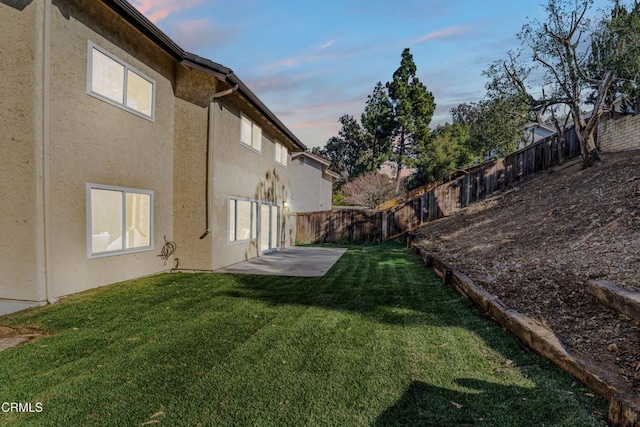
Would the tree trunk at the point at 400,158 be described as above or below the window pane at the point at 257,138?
above

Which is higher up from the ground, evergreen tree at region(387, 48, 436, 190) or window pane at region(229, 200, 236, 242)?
Answer: evergreen tree at region(387, 48, 436, 190)

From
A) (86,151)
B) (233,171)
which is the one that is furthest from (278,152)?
(86,151)

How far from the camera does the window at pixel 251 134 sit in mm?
10375

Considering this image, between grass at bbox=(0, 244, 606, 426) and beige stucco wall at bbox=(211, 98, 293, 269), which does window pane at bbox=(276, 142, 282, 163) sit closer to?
beige stucco wall at bbox=(211, 98, 293, 269)

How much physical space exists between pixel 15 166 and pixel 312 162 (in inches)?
751

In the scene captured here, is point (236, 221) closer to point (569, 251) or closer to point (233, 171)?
point (233, 171)

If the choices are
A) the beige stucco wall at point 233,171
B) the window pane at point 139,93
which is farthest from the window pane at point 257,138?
the window pane at point 139,93

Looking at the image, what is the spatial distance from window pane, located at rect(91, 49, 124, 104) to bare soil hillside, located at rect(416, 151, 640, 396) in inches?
313

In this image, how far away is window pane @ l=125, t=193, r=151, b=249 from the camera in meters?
7.26

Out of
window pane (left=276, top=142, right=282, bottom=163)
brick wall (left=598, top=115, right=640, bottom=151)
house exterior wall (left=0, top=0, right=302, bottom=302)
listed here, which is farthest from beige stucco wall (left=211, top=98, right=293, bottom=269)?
brick wall (left=598, top=115, right=640, bottom=151)

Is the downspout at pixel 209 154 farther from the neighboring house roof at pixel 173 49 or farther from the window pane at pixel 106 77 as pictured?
the window pane at pixel 106 77

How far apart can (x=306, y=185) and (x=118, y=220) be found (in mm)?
16528

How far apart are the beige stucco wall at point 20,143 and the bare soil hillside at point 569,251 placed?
7336 mm

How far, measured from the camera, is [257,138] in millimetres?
11562
